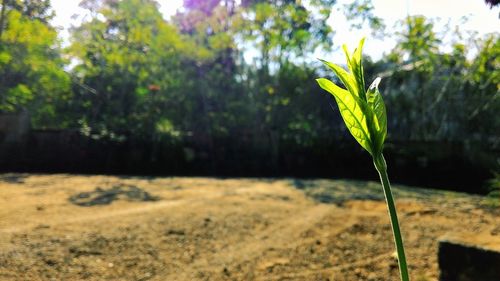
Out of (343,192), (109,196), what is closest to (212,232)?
(109,196)

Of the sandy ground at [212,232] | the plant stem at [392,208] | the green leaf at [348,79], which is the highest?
the green leaf at [348,79]

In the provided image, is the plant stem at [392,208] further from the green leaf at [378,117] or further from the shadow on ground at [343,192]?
the shadow on ground at [343,192]

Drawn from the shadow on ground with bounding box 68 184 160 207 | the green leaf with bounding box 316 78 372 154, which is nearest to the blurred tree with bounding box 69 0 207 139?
the shadow on ground with bounding box 68 184 160 207

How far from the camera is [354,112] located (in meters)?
0.58

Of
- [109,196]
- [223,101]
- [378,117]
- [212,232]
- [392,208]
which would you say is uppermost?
[223,101]

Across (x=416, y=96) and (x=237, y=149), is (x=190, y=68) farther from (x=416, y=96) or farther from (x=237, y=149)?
(x=416, y=96)

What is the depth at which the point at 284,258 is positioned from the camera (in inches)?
114

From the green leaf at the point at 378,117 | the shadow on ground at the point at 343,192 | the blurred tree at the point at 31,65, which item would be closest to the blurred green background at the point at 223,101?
the blurred tree at the point at 31,65

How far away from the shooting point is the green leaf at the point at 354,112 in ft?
1.87

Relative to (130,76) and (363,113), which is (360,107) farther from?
(130,76)

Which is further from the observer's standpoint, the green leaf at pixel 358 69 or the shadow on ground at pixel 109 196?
the shadow on ground at pixel 109 196

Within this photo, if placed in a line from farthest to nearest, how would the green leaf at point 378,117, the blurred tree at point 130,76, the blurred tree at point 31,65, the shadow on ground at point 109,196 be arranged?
the blurred tree at point 130,76 < the blurred tree at point 31,65 < the shadow on ground at point 109,196 < the green leaf at point 378,117

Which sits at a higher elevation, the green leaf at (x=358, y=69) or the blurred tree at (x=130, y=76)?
the blurred tree at (x=130, y=76)

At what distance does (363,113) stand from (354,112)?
0.01 meters
